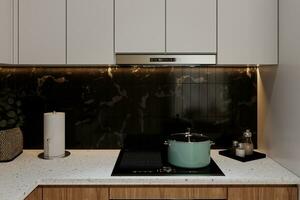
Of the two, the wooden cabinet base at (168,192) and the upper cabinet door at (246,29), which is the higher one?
the upper cabinet door at (246,29)

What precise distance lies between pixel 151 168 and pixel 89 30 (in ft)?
3.00

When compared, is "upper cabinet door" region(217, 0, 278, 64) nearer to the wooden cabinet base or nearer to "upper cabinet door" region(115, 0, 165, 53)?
"upper cabinet door" region(115, 0, 165, 53)

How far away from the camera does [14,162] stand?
186 centimetres

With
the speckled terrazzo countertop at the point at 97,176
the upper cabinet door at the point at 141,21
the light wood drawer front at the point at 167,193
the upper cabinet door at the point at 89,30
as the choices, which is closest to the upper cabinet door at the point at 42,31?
the upper cabinet door at the point at 89,30

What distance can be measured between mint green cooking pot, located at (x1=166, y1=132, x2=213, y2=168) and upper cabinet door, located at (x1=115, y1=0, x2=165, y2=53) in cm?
58

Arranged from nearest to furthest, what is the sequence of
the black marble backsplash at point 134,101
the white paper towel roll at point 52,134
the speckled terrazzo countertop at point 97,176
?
the speckled terrazzo countertop at point 97,176 → the white paper towel roll at point 52,134 → the black marble backsplash at point 134,101

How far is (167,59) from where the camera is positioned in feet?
5.92

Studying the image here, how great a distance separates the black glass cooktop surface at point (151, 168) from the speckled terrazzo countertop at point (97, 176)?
44 mm

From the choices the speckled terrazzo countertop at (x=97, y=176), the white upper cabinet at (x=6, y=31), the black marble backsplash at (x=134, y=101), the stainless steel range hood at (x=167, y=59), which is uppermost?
the white upper cabinet at (x=6, y=31)

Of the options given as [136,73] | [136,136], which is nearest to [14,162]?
[136,136]

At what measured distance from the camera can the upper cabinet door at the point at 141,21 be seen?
1.81m

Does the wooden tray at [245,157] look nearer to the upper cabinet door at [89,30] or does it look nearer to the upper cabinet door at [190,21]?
the upper cabinet door at [190,21]

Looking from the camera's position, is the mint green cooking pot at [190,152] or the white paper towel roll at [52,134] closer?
the mint green cooking pot at [190,152]

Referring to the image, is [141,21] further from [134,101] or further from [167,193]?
[167,193]
